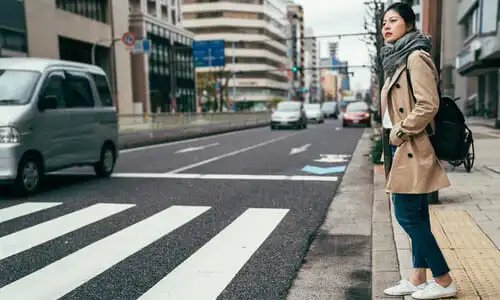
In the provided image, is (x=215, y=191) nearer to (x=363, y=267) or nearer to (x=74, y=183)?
(x=74, y=183)

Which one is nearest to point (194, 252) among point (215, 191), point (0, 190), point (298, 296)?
point (298, 296)

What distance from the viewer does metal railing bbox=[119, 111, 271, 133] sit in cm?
1984

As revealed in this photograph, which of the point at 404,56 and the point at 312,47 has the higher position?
the point at 312,47

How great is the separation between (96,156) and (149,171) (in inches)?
54.0

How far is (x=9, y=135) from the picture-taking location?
269 inches

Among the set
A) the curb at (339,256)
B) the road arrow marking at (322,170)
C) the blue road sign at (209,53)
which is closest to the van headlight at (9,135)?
the curb at (339,256)

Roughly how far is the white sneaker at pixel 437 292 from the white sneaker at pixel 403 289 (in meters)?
0.10

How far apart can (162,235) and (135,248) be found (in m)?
0.48

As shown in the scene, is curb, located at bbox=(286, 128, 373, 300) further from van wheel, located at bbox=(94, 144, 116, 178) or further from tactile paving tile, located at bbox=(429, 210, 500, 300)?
van wheel, located at bbox=(94, 144, 116, 178)

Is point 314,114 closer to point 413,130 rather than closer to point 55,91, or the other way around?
point 55,91

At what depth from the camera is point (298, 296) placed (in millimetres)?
3311

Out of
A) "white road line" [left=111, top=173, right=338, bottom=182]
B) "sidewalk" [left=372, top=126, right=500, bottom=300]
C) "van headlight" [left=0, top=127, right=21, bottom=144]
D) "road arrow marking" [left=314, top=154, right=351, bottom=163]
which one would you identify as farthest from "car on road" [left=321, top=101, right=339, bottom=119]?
"van headlight" [left=0, top=127, right=21, bottom=144]

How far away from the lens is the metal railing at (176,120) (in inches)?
781

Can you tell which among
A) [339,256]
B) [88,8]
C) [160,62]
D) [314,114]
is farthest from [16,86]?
[160,62]
